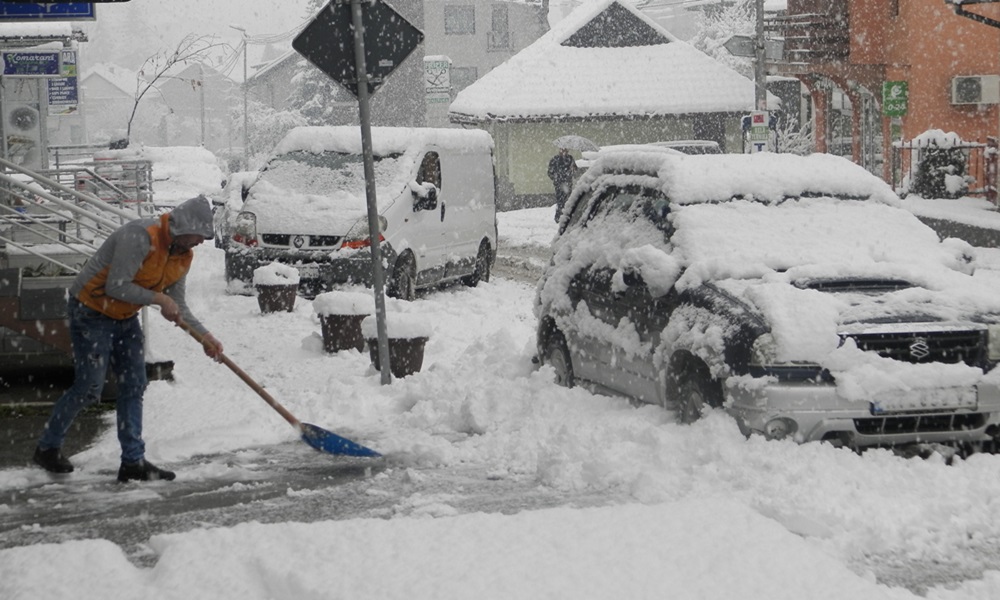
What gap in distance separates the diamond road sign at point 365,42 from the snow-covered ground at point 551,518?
2198 millimetres

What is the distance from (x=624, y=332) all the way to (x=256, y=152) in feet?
228

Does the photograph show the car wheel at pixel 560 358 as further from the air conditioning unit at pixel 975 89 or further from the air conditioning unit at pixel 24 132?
the air conditioning unit at pixel 24 132

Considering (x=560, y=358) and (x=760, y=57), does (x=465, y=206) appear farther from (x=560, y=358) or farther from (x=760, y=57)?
(x=760, y=57)

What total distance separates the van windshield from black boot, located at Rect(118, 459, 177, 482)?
29.9 ft

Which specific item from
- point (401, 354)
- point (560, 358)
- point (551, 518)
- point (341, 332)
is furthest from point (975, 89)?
point (551, 518)

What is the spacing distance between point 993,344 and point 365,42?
15.6ft

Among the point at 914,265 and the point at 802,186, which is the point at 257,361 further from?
the point at 914,265

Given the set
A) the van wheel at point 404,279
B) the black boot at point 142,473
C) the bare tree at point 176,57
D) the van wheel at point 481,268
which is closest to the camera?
the black boot at point 142,473

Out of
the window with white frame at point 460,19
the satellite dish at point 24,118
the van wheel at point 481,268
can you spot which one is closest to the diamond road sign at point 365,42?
the van wheel at point 481,268

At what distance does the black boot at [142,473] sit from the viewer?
7.68 meters

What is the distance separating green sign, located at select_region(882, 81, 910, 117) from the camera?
33.7 metres

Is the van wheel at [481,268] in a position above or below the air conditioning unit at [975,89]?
below

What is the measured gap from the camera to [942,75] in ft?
108

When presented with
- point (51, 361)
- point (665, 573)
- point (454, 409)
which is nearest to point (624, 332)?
point (454, 409)
